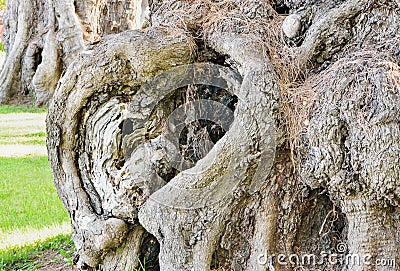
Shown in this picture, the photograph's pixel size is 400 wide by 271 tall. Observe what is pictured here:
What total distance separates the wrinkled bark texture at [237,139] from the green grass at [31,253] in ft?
3.19

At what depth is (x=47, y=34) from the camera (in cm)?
1307

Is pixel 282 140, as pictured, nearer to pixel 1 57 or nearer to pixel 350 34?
pixel 350 34

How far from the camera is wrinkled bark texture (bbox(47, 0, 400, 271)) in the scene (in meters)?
3.33

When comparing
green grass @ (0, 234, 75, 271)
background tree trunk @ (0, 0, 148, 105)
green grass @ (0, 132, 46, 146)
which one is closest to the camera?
green grass @ (0, 234, 75, 271)

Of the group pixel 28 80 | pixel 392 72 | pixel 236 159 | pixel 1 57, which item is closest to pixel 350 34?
pixel 392 72

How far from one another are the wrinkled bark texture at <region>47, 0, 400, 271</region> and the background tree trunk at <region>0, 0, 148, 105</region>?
7.94 m

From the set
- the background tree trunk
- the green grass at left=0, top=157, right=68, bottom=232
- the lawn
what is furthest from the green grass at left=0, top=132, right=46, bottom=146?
the background tree trunk

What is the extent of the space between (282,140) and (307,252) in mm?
782

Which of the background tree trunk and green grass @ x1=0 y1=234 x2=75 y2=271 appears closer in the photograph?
green grass @ x1=0 y1=234 x2=75 y2=271

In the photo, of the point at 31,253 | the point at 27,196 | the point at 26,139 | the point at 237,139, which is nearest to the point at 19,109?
the point at 26,139

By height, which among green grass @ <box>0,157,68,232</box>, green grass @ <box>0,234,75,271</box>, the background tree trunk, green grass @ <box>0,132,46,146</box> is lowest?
green grass @ <box>0,234,75,271</box>

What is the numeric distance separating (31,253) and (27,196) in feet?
6.91

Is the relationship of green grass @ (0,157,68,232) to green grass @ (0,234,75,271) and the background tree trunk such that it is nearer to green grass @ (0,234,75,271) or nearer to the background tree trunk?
green grass @ (0,234,75,271)

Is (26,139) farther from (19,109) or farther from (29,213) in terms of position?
(29,213)
